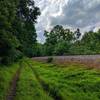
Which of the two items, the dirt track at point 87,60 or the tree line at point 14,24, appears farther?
the dirt track at point 87,60

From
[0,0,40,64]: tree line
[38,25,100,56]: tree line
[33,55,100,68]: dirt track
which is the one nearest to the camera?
[0,0,40,64]: tree line

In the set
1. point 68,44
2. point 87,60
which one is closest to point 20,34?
point 87,60

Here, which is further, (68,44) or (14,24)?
(68,44)

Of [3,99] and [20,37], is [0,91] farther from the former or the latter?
[20,37]

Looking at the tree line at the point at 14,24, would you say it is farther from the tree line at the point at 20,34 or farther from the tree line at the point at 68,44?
the tree line at the point at 68,44

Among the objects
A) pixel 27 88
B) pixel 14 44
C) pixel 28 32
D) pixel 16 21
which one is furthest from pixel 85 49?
pixel 27 88

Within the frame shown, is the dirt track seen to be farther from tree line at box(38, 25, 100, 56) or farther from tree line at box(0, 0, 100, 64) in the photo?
tree line at box(38, 25, 100, 56)

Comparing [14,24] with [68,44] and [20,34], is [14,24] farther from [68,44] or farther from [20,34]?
[68,44]

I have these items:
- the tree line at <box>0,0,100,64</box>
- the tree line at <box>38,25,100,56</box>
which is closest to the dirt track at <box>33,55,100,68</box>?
the tree line at <box>0,0,100,64</box>

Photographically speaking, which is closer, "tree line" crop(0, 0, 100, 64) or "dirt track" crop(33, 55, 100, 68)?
"tree line" crop(0, 0, 100, 64)

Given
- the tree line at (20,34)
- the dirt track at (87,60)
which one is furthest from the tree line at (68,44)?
the dirt track at (87,60)

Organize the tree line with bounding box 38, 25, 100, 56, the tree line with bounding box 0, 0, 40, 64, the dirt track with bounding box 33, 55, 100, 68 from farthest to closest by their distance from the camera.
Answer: the tree line with bounding box 38, 25, 100, 56
the dirt track with bounding box 33, 55, 100, 68
the tree line with bounding box 0, 0, 40, 64

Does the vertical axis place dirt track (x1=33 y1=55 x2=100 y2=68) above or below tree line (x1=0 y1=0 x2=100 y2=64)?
below

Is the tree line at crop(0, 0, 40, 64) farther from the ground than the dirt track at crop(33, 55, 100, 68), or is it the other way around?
the tree line at crop(0, 0, 40, 64)
